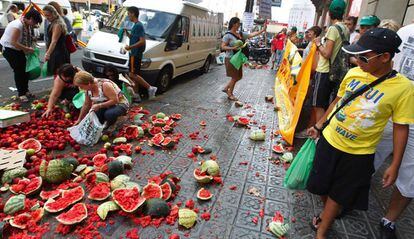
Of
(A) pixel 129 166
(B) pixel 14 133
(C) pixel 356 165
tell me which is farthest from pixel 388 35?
(B) pixel 14 133

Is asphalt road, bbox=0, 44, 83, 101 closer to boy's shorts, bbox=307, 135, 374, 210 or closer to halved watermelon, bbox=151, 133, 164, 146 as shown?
halved watermelon, bbox=151, 133, 164, 146

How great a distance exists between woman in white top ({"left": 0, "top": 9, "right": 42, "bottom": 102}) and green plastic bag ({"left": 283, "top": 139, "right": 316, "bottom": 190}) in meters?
6.21

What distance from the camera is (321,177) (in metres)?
2.82

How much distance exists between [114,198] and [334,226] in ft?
8.38

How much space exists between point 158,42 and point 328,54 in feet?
16.6

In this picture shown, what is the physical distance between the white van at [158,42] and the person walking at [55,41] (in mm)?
1489

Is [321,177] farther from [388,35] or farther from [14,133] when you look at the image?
[14,133]

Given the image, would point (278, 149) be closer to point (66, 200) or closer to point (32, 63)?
point (66, 200)

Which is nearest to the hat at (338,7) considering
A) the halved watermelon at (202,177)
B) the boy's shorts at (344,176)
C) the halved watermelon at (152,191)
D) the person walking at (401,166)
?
the person walking at (401,166)

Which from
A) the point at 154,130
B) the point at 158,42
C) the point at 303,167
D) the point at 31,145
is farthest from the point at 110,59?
the point at 303,167

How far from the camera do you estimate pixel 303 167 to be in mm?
3104

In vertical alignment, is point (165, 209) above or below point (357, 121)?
below

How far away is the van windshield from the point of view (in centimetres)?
860

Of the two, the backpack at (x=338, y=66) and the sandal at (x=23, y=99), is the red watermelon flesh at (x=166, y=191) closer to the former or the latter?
the backpack at (x=338, y=66)
